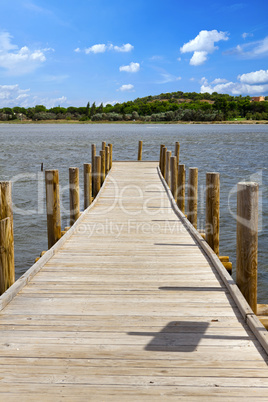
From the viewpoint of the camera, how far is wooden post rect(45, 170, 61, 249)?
7.00 metres

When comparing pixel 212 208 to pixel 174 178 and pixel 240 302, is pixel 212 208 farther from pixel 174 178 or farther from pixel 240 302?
pixel 174 178

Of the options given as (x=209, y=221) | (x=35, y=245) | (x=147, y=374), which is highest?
(x=209, y=221)

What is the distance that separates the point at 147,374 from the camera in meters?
2.92

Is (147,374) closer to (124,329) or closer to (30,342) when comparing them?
(124,329)

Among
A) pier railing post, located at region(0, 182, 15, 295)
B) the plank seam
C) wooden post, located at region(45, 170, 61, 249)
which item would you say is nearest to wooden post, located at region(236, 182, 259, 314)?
the plank seam

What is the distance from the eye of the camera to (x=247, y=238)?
→ 4.32m

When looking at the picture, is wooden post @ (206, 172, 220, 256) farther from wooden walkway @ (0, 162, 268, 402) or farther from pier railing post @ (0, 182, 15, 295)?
pier railing post @ (0, 182, 15, 295)

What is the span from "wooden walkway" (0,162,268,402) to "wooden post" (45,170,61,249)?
3.20ft

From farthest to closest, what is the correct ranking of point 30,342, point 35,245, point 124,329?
1. point 35,245
2. point 124,329
3. point 30,342

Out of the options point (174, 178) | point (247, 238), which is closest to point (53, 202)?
point (247, 238)

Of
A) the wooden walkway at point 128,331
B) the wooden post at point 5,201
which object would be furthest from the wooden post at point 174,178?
the wooden post at point 5,201

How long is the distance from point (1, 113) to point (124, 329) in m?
162

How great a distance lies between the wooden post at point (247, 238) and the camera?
4.23 meters

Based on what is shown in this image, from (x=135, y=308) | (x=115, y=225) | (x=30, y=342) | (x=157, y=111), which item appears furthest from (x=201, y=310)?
(x=157, y=111)
